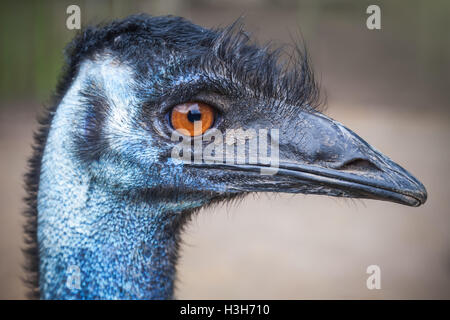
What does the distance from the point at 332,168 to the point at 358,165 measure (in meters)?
0.09

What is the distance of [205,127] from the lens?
5.68ft

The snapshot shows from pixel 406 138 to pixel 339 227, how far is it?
210 centimetres

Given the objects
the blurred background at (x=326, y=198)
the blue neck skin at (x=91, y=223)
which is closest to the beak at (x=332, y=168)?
the blue neck skin at (x=91, y=223)

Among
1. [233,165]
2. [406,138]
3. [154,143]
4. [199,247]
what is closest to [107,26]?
[154,143]

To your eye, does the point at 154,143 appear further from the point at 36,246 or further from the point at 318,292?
the point at 318,292

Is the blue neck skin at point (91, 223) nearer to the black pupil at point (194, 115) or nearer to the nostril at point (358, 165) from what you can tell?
the black pupil at point (194, 115)

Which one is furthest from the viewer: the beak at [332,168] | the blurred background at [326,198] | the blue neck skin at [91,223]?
the blurred background at [326,198]

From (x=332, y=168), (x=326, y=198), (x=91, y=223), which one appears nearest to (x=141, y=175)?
(x=91, y=223)

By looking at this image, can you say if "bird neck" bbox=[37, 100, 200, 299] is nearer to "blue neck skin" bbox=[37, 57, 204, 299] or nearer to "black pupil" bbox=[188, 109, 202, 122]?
"blue neck skin" bbox=[37, 57, 204, 299]

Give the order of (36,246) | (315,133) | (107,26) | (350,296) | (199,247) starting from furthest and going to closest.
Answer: (199,247)
(350,296)
(36,246)
(107,26)
(315,133)

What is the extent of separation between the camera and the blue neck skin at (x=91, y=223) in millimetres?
1832

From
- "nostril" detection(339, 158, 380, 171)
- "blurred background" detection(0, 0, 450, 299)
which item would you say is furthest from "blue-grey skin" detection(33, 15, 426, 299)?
"blurred background" detection(0, 0, 450, 299)

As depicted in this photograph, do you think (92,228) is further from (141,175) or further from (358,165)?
(358,165)

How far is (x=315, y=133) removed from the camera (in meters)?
1.70
